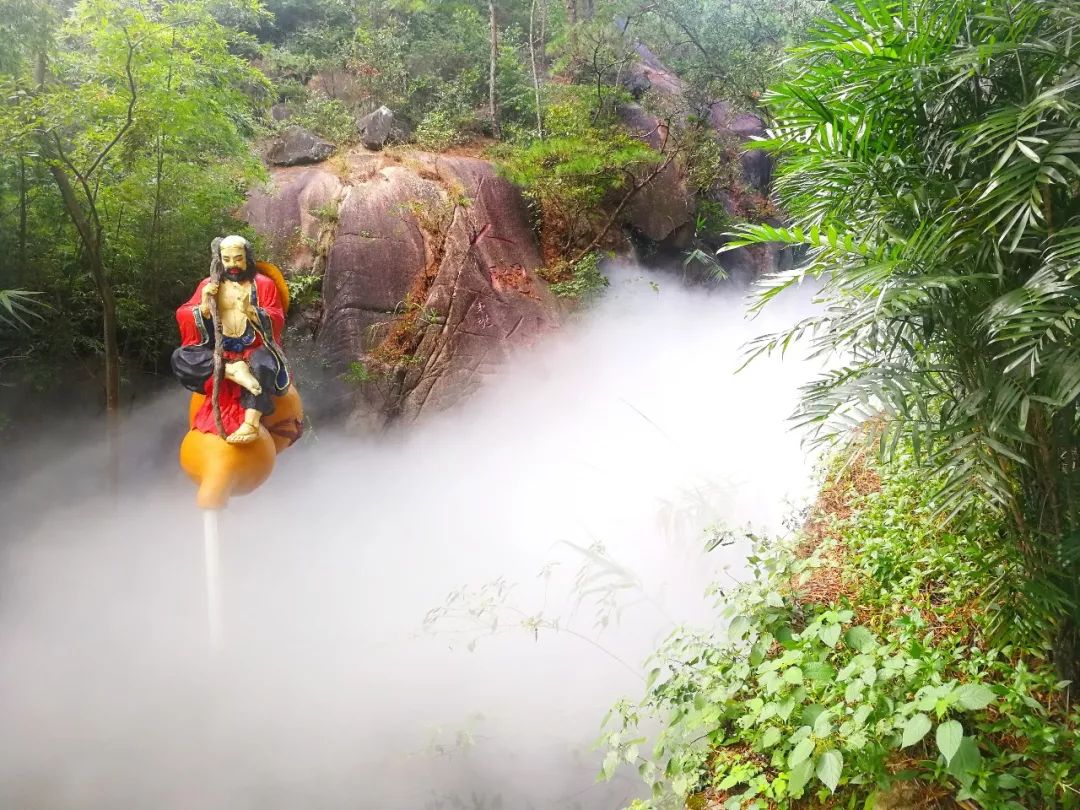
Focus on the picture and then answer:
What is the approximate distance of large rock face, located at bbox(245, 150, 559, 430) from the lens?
6.23 m

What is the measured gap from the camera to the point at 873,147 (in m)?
1.82

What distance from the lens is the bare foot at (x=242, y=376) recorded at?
389 centimetres

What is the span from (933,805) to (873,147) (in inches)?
68.7

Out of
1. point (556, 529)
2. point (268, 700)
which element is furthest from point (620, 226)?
point (268, 700)

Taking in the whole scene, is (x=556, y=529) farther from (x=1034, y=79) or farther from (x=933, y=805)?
(x=1034, y=79)

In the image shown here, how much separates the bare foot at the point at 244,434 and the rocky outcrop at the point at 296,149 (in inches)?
176

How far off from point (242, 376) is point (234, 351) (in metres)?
0.19

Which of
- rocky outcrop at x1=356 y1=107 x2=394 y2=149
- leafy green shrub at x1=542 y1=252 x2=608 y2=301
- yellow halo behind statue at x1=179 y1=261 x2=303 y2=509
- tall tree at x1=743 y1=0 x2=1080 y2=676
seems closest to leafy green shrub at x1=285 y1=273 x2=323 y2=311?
rocky outcrop at x1=356 y1=107 x2=394 y2=149

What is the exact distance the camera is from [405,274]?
664 cm

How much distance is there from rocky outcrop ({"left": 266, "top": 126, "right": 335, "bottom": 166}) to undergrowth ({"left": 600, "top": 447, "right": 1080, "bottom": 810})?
21.5ft

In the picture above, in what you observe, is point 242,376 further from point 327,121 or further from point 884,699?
point 327,121

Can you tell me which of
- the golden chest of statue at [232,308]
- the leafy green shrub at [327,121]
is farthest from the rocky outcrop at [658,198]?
the golden chest of statue at [232,308]

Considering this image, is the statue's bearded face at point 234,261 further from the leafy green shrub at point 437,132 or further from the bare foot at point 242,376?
the leafy green shrub at point 437,132

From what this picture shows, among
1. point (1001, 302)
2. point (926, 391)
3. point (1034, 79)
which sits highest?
point (1034, 79)
